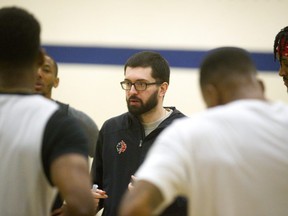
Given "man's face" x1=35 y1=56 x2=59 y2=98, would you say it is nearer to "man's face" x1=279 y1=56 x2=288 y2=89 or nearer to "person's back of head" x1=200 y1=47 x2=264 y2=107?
"man's face" x1=279 y1=56 x2=288 y2=89

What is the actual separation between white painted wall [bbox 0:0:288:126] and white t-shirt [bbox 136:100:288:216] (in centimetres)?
257

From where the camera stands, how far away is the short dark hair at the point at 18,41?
151cm

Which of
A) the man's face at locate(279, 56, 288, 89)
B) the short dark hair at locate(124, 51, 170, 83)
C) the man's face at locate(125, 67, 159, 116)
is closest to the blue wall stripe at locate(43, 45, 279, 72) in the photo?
the short dark hair at locate(124, 51, 170, 83)

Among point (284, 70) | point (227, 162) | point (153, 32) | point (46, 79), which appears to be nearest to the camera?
point (227, 162)

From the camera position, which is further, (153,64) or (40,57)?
(153,64)

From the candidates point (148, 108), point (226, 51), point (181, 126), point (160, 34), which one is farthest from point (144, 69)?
point (181, 126)

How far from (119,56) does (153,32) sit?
0.33 m

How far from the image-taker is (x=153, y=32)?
4000 millimetres

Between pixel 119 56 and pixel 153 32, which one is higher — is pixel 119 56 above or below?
below

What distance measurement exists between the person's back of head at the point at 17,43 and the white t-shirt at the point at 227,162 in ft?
1.56

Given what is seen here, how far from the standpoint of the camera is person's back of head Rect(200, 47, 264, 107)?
1.50m

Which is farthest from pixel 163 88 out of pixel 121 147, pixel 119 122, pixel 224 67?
pixel 224 67

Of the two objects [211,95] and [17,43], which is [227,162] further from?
[17,43]

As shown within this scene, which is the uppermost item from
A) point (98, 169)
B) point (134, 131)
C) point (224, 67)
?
point (224, 67)
